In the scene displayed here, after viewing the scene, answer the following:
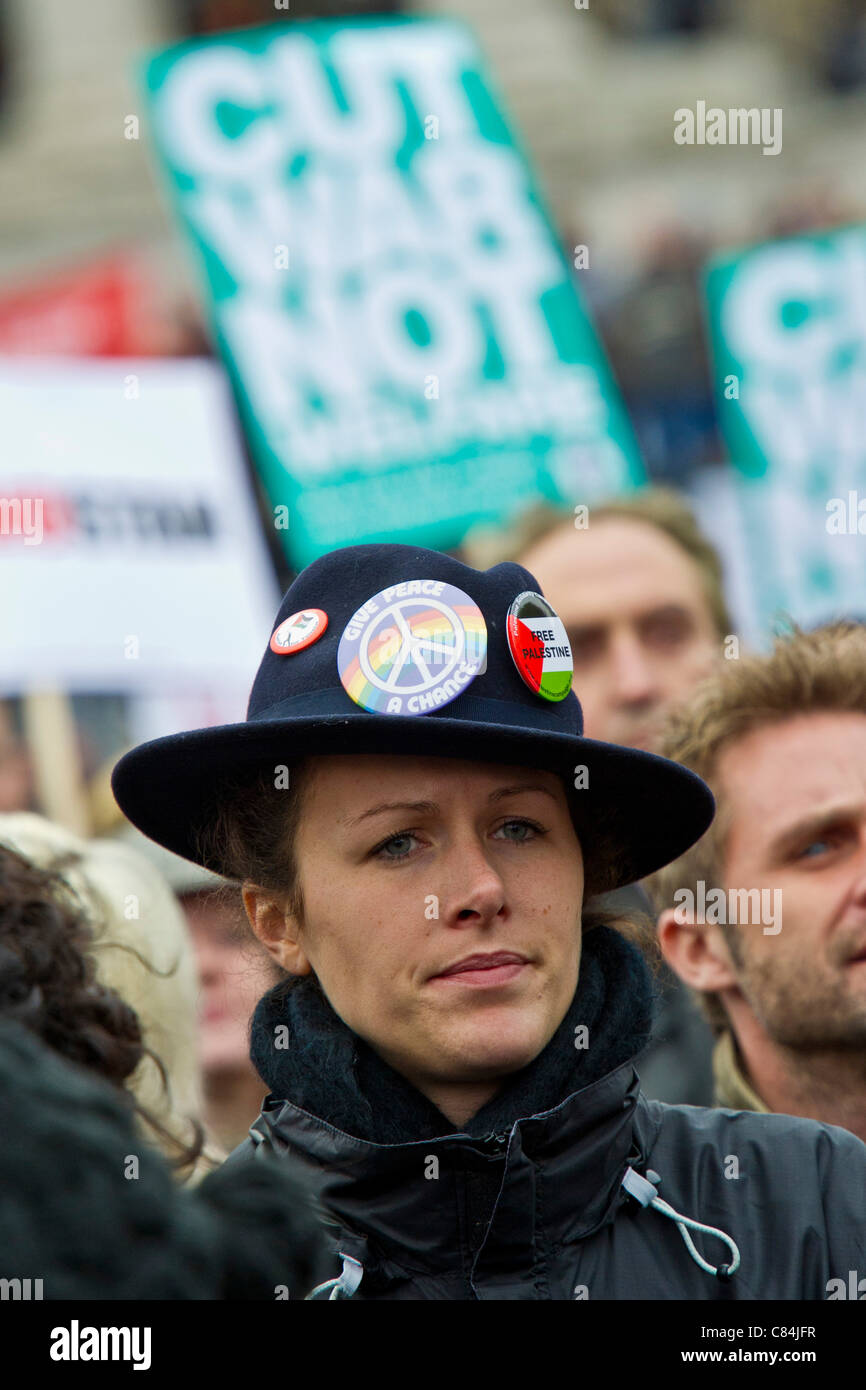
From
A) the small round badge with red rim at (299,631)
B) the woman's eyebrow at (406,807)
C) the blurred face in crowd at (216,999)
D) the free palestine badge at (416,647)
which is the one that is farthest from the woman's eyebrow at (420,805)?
the blurred face in crowd at (216,999)

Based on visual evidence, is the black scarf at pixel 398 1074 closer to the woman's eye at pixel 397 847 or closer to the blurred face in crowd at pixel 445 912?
the blurred face in crowd at pixel 445 912

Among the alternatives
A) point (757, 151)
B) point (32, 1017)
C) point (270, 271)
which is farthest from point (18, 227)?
point (32, 1017)

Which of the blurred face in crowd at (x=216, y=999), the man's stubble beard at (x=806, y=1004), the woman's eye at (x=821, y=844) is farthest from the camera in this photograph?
the blurred face in crowd at (x=216, y=999)

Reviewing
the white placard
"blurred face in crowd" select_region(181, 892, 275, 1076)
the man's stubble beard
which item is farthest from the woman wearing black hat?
the white placard

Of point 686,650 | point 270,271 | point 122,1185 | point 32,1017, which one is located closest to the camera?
point 122,1185

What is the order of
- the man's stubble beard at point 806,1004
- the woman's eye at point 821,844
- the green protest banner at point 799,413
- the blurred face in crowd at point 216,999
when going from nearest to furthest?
the man's stubble beard at point 806,1004 < the woman's eye at point 821,844 < the blurred face in crowd at point 216,999 < the green protest banner at point 799,413

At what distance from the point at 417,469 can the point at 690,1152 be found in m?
3.27

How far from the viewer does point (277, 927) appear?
87.0 inches

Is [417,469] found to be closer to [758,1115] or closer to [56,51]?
[758,1115]

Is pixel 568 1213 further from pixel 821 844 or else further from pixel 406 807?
pixel 821 844

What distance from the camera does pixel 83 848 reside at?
2.91m

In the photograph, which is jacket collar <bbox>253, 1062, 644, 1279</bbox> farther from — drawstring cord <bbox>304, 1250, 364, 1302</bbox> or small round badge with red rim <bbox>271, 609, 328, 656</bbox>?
small round badge with red rim <bbox>271, 609, 328, 656</bbox>

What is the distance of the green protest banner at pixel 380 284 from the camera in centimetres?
510

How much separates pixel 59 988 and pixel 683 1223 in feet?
2.36
